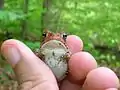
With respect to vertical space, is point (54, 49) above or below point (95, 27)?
above

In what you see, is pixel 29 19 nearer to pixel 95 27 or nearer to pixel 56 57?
pixel 95 27

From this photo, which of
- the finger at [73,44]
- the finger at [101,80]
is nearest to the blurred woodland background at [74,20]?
the finger at [73,44]

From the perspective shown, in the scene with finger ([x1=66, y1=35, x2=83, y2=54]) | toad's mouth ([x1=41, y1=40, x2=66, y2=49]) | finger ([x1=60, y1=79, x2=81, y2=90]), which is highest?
toad's mouth ([x1=41, y1=40, x2=66, y2=49])

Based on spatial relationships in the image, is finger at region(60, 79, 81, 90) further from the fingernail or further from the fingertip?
the fingernail

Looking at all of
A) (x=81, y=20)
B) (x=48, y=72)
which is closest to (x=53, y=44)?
(x=48, y=72)

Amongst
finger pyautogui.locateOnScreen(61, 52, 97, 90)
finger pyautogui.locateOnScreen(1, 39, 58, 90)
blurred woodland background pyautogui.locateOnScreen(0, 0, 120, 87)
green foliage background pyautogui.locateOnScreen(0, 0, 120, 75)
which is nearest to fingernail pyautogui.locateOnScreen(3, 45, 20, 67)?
finger pyautogui.locateOnScreen(1, 39, 58, 90)

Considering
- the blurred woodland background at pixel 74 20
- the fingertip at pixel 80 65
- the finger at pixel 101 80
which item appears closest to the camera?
the finger at pixel 101 80

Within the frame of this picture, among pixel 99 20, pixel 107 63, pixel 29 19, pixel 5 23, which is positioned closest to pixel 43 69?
pixel 5 23

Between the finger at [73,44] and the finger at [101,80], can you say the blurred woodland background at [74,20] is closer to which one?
the finger at [73,44]
